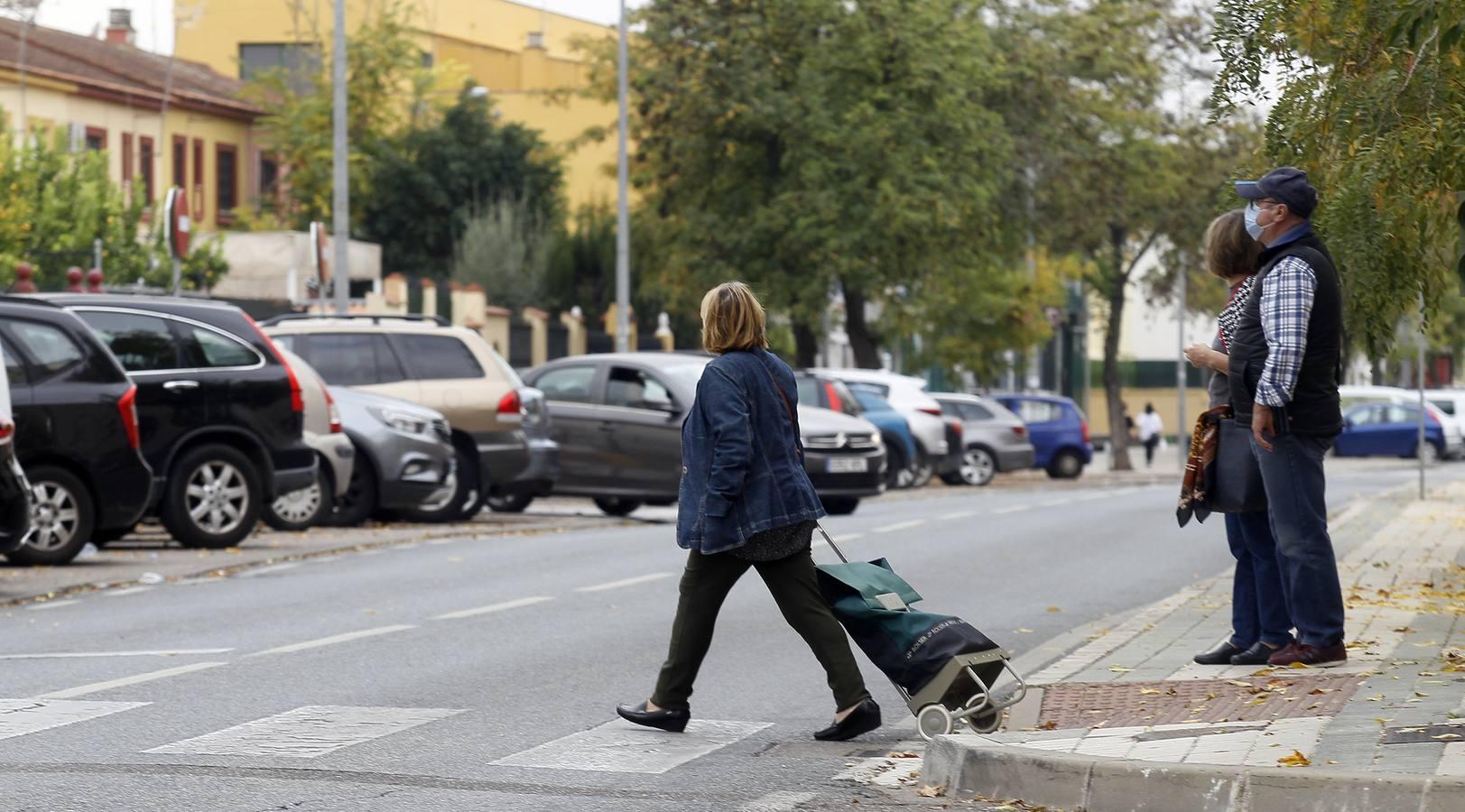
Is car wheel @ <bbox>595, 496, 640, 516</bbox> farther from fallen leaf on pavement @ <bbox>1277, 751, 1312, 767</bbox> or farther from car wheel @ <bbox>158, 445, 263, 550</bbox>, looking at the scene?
fallen leaf on pavement @ <bbox>1277, 751, 1312, 767</bbox>

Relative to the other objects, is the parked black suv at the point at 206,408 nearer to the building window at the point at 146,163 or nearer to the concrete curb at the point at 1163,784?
the concrete curb at the point at 1163,784

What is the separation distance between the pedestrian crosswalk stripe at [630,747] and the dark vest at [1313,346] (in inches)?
90.4

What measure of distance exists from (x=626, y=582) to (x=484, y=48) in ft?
215

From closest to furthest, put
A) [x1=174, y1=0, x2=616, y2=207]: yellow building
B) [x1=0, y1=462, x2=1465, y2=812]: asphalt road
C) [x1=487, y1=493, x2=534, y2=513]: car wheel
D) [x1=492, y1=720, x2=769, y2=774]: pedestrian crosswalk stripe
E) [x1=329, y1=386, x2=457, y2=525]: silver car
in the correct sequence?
1. [x1=0, y1=462, x2=1465, y2=812]: asphalt road
2. [x1=492, y1=720, x2=769, y2=774]: pedestrian crosswalk stripe
3. [x1=329, y1=386, x2=457, y2=525]: silver car
4. [x1=487, y1=493, x2=534, y2=513]: car wheel
5. [x1=174, y1=0, x2=616, y2=207]: yellow building

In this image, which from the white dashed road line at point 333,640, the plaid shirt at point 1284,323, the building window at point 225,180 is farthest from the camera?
the building window at point 225,180

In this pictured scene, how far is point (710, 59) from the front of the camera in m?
42.8

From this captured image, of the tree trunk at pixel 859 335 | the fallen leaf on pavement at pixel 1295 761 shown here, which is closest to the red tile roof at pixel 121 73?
the tree trunk at pixel 859 335

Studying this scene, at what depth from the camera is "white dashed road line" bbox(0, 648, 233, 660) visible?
11.1 meters

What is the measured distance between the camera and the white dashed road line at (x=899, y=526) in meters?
21.1

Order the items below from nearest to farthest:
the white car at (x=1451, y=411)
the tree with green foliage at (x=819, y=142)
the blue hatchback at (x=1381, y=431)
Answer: the tree with green foliage at (x=819, y=142)
the blue hatchback at (x=1381, y=431)
the white car at (x=1451, y=411)

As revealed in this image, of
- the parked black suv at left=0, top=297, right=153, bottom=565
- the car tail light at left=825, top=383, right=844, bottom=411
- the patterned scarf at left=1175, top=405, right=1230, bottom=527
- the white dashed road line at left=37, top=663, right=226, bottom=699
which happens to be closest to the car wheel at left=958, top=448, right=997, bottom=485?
the car tail light at left=825, top=383, right=844, bottom=411

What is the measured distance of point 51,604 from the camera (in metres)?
14.0

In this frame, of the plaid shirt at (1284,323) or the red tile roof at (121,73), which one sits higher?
the red tile roof at (121,73)

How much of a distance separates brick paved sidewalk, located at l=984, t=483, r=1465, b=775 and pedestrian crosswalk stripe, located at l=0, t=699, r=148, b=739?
3293mm
